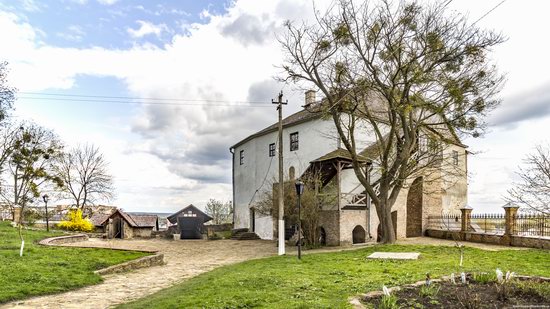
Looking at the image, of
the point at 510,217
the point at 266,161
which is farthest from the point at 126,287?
the point at 266,161

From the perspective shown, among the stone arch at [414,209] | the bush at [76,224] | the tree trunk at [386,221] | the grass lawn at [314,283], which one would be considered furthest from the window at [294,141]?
the bush at [76,224]

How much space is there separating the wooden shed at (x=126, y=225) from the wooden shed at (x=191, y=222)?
242 centimetres

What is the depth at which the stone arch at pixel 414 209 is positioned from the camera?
2456 centimetres

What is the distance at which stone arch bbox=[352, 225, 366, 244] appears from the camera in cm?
2200

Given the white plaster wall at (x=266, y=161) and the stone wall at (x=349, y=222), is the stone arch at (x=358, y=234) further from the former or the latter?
the white plaster wall at (x=266, y=161)

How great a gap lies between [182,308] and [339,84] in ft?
44.5

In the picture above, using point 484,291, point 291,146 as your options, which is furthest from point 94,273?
point 291,146

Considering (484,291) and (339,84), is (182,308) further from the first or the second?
(339,84)

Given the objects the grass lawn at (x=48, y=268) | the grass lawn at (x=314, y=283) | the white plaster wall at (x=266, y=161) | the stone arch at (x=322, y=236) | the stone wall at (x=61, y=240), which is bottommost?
the stone wall at (x=61, y=240)

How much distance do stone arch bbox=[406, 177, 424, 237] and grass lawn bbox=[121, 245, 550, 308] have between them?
10992 mm

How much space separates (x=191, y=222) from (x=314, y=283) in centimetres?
2878

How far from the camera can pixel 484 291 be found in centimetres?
681

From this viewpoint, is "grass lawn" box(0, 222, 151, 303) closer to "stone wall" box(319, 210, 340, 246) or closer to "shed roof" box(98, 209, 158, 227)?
"stone wall" box(319, 210, 340, 246)

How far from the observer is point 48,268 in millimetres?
12172
